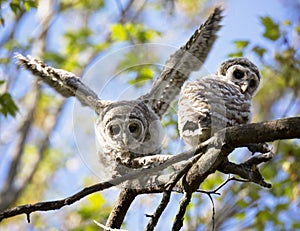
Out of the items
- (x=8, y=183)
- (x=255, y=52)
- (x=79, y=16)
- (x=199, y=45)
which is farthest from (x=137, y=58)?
(x=79, y=16)

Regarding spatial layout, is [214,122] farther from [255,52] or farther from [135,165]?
[255,52]

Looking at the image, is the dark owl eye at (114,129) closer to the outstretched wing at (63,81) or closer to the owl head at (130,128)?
the owl head at (130,128)

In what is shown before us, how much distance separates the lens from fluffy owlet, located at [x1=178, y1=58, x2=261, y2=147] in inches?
133

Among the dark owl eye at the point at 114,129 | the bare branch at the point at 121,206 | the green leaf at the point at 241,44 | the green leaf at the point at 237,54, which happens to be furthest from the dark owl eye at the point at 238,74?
the green leaf at the point at 241,44

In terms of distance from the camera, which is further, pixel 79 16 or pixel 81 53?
pixel 79 16

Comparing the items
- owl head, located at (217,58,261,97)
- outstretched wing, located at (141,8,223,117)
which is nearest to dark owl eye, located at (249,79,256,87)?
owl head, located at (217,58,261,97)

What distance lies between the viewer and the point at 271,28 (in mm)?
6539

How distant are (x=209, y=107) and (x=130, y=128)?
44 cm

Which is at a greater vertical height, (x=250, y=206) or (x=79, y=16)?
(x=79, y=16)

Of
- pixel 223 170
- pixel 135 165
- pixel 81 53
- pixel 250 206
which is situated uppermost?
pixel 81 53

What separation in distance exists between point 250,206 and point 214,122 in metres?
3.37

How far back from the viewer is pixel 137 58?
5.12 metres

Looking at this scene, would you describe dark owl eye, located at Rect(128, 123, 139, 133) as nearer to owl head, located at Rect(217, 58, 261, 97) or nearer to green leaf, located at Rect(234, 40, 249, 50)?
owl head, located at Rect(217, 58, 261, 97)

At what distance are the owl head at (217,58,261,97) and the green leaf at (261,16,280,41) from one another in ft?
Result: 9.12
